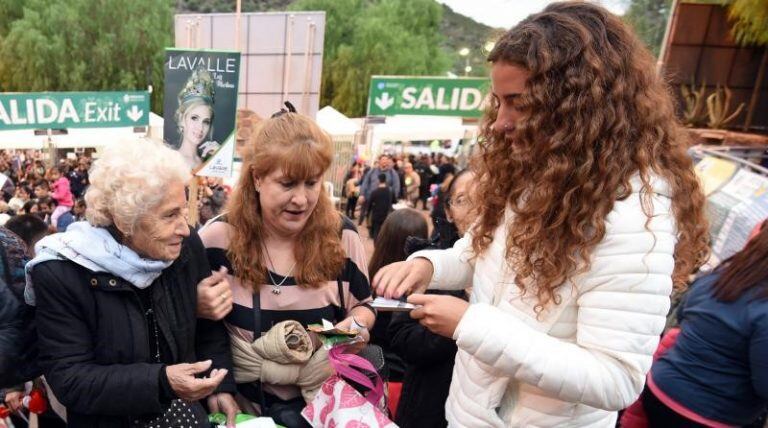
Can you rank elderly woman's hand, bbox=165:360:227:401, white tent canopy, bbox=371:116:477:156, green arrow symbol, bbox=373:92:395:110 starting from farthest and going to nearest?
white tent canopy, bbox=371:116:477:156, green arrow symbol, bbox=373:92:395:110, elderly woman's hand, bbox=165:360:227:401

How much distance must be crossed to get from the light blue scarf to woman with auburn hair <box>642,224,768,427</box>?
81.1 inches

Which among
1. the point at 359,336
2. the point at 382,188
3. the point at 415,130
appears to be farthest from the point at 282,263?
the point at 415,130

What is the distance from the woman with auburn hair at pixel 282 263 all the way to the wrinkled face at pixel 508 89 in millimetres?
789

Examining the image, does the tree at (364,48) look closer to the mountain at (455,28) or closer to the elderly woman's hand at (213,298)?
the mountain at (455,28)

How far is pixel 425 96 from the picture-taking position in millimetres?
12047

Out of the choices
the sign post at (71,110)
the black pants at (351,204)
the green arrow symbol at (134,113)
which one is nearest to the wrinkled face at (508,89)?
the black pants at (351,204)

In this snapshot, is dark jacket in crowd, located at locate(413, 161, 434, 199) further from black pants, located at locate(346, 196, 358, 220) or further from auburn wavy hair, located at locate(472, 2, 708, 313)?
auburn wavy hair, located at locate(472, 2, 708, 313)

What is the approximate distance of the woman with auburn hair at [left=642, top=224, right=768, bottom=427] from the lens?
172 cm

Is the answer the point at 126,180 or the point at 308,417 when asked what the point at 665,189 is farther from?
the point at 126,180

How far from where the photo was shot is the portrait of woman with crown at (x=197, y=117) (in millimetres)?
4434

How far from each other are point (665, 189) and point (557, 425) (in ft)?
2.14

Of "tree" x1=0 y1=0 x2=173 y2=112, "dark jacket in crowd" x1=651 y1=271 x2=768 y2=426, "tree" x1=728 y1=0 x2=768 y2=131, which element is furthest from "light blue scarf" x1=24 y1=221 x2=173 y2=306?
"tree" x1=0 y1=0 x2=173 y2=112

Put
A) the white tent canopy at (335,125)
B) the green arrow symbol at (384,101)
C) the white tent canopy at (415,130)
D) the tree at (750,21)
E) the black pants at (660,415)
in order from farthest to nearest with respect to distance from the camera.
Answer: the white tent canopy at (415,130)
the white tent canopy at (335,125)
the green arrow symbol at (384,101)
the tree at (750,21)
the black pants at (660,415)

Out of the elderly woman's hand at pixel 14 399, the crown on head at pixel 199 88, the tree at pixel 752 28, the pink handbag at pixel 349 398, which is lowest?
the elderly woman's hand at pixel 14 399
